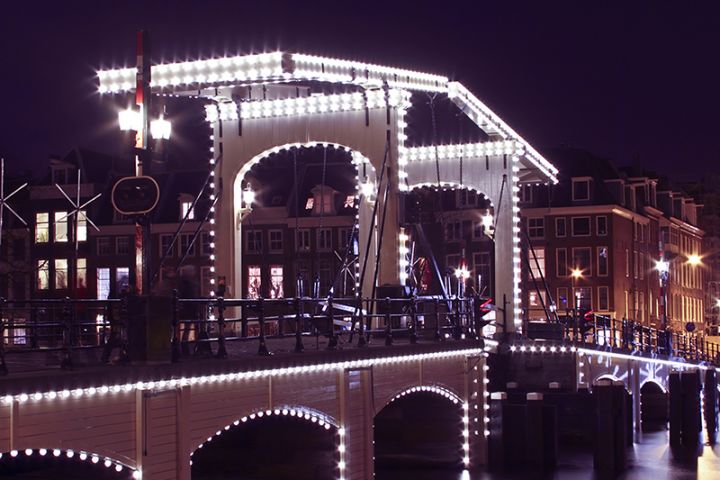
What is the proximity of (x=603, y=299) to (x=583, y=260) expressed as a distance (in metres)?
2.26

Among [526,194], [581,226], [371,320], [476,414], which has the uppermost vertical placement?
[526,194]

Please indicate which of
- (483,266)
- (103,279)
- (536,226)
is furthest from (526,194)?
(103,279)

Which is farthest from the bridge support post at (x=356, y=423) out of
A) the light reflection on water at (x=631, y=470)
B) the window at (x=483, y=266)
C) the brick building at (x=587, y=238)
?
the window at (x=483, y=266)

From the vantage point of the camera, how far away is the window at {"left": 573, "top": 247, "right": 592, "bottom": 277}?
211ft

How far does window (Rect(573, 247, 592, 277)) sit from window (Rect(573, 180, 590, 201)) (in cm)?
276

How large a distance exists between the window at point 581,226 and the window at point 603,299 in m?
2.92

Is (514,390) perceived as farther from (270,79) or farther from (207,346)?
(207,346)

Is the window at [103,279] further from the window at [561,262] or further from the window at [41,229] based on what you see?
the window at [561,262]

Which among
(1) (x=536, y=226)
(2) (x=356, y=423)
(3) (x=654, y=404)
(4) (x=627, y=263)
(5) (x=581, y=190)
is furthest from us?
(4) (x=627, y=263)

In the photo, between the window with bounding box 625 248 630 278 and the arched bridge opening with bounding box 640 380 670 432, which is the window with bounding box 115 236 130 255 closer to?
the window with bounding box 625 248 630 278

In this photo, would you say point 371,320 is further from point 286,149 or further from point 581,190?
point 581,190

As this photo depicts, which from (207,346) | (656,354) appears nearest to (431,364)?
(207,346)

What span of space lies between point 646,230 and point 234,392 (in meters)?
59.9

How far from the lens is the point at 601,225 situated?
212ft
